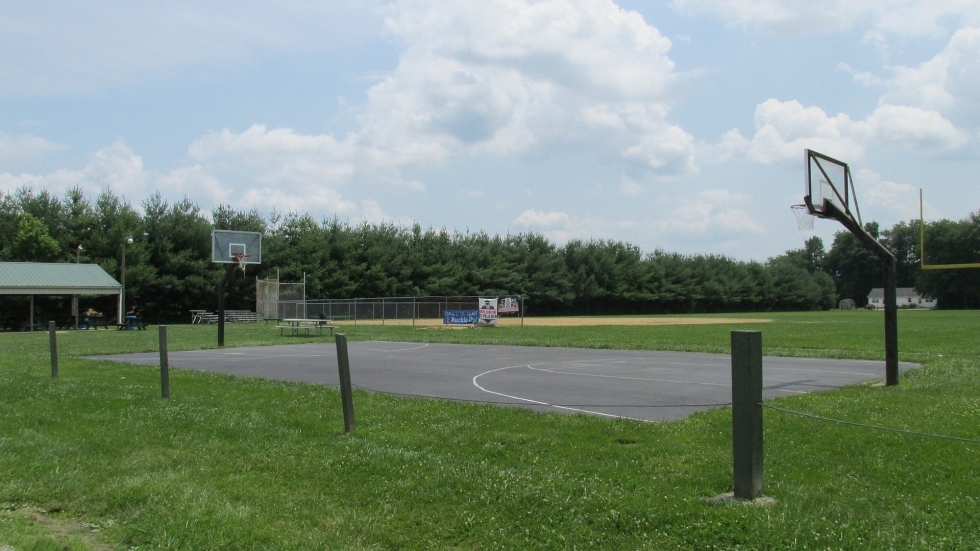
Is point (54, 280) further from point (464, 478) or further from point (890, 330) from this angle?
point (464, 478)

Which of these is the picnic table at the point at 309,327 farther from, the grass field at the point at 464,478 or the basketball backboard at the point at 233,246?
the grass field at the point at 464,478

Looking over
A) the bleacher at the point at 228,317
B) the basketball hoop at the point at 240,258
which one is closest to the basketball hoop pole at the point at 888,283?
the basketball hoop at the point at 240,258

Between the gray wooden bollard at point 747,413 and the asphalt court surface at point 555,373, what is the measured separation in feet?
12.6

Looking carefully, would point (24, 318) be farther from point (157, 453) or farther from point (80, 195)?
point (157, 453)

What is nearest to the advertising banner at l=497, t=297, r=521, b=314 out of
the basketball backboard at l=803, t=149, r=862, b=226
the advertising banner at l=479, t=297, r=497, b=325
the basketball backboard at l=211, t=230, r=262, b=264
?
the advertising banner at l=479, t=297, r=497, b=325

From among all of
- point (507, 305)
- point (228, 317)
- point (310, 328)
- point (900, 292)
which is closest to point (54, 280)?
point (228, 317)

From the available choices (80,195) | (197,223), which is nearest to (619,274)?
(197,223)

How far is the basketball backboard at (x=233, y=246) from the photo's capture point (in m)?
29.5

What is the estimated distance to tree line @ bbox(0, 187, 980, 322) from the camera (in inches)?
2228

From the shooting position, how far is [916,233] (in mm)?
127688

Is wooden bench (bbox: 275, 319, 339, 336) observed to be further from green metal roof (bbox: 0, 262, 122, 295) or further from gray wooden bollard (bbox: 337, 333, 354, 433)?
gray wooden bollard (bbox: 337, 333, 354, 433)

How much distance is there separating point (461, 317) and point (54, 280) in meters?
23.3

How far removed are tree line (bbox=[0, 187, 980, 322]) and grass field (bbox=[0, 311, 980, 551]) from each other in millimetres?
48122

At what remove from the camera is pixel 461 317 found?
152 ft
